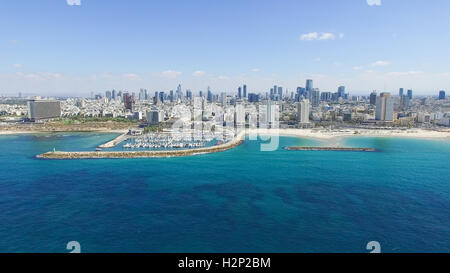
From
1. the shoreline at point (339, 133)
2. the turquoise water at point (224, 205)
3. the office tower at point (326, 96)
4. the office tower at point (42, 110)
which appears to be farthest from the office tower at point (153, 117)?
the office tower at point (326, 96)

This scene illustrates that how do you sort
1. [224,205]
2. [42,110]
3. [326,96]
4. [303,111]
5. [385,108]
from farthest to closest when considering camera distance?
1. [326,96]
2. [385,108]
3. [42,110]
4. [303,111]
5. [224,205]

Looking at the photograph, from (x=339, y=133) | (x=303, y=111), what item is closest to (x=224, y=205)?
(x=339, y=133)

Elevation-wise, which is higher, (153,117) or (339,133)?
(153,117)

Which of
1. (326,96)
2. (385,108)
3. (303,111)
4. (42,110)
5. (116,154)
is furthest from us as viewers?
(326,96)

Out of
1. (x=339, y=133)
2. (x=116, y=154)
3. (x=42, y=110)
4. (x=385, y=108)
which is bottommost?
(x=116, y=154)

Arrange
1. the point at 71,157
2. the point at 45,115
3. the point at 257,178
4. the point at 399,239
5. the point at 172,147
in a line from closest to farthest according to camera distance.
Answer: the point at 399,239, the point at 257,178, the point at 71,157, the point at 172,147, the point at 45,115

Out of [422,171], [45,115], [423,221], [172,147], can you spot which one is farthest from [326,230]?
[45,115]

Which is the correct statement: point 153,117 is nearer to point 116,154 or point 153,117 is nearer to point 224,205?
point 116,154

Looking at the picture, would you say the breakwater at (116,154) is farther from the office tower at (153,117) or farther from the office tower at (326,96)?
the office tower at (326,96)
